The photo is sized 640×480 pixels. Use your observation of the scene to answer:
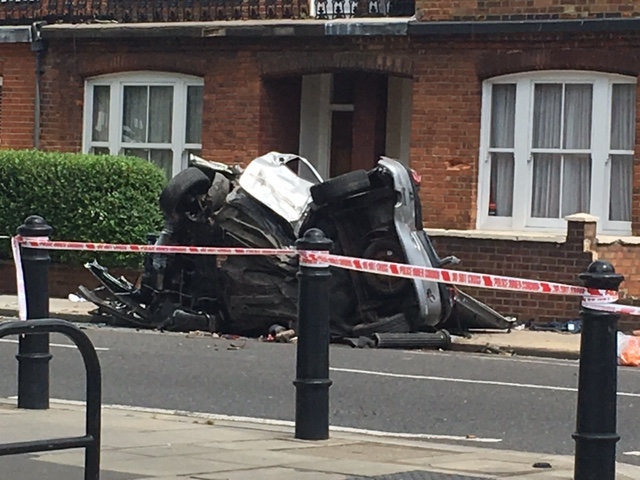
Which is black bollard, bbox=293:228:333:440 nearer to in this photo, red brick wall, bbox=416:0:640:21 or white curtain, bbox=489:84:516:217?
red brick wall, bbox=416:0:640:21

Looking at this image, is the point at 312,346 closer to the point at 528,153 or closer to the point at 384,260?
the point at 384,260

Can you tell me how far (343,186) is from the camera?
52.7ft

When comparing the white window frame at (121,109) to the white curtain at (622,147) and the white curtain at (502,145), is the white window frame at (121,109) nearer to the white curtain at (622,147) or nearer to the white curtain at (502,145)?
the white curtain at (502,145)

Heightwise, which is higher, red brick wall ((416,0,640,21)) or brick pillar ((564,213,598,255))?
red brick wall ((416,0,640,21))

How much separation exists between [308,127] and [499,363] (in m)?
8.80

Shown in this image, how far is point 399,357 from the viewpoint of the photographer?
15.0 m

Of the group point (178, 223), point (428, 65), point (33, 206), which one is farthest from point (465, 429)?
Result: point (33, 206)

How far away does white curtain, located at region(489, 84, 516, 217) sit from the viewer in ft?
65.3

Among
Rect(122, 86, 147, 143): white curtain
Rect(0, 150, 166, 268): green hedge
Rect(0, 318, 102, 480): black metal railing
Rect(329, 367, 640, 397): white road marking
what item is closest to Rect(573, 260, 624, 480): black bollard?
Rect(0, 318, 102, 480): black metal railing

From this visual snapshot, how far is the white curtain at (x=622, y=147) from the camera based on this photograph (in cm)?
1909

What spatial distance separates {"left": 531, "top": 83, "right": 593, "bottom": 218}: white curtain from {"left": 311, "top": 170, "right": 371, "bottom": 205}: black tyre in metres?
4.52

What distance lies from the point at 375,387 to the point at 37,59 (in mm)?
12736

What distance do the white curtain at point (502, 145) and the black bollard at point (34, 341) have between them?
1121 cm

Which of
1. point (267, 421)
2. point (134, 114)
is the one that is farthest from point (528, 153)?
point (267, 421)
